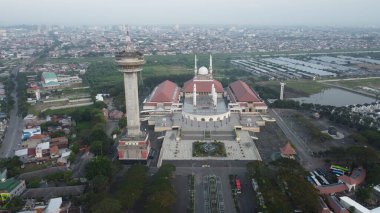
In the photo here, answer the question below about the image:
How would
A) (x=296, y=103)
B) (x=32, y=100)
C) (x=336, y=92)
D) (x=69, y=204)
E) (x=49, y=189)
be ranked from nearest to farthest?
(x=69, y=204), (x=49, y=189), (x=296, y=103), (x=32, y=100), (x=336, y=92)

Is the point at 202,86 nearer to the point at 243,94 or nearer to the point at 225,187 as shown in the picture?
the point at 243,94

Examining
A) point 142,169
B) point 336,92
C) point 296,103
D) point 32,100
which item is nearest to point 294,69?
point 336,92

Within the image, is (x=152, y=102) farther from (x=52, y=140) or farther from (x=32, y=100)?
(x=32, y=100)

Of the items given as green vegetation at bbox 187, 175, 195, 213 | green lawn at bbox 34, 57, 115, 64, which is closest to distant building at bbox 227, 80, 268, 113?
green vegetation at bbox 187, 175, 195, 213

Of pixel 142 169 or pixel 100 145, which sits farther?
pixel 100 145

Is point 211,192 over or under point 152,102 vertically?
under

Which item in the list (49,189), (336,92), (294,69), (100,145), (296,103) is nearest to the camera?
(49,189)

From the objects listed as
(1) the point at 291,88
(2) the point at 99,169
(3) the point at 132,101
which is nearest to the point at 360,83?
(1) the point at 291,88

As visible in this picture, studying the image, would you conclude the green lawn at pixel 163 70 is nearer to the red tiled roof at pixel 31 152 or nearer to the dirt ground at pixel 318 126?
the dirt ground at pixel 318 126
